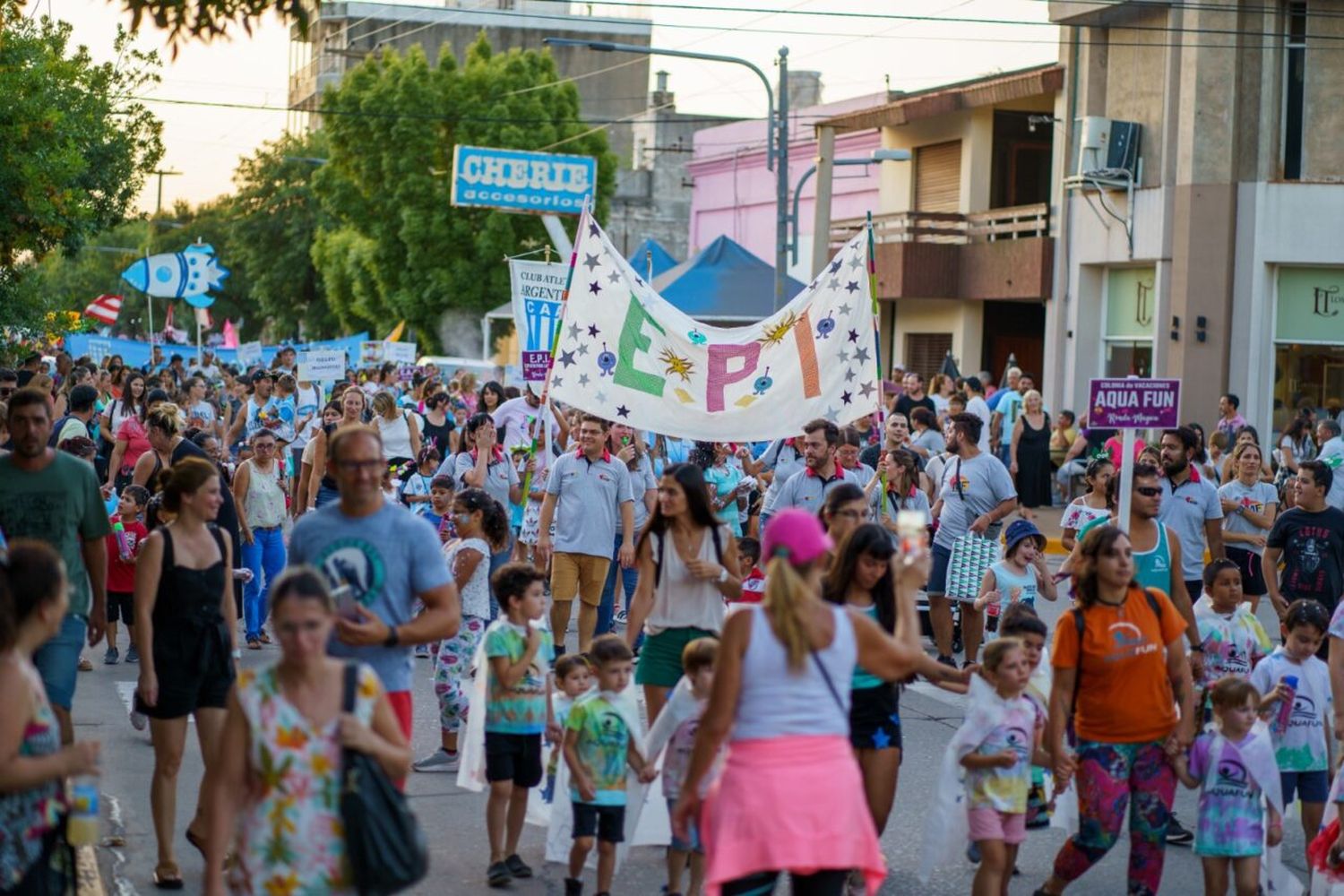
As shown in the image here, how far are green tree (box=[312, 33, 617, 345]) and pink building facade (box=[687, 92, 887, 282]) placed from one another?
3901mm

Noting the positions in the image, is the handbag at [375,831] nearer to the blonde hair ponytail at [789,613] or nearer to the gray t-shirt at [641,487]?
the blonde hair ponytail at [789,613]

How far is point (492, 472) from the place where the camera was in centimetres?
1466

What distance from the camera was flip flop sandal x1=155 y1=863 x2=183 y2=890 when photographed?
7.58m

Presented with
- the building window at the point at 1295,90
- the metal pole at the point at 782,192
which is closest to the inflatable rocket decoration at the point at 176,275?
the metal pole at the point at 782,192

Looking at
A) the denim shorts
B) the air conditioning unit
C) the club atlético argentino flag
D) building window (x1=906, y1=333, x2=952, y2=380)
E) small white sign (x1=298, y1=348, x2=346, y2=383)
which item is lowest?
the denim shorts

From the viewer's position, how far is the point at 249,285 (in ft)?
260

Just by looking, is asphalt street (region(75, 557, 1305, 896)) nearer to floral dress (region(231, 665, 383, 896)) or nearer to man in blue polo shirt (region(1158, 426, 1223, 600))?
man in blue polo shirt (region(1158, 426, 1223, 600))

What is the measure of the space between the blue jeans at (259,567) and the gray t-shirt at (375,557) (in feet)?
23.5

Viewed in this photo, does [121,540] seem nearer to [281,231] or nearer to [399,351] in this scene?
[399,351]

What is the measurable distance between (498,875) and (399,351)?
29.2 meters

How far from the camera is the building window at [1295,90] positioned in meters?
27.8

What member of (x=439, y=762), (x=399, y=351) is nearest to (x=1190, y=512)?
(x=439, y=762)

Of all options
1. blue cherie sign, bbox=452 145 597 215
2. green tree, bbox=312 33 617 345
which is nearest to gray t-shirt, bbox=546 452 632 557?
blue cherie sign, bbox=452 145 597 215

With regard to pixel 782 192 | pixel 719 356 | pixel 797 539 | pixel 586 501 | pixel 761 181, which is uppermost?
pixel 761 181
